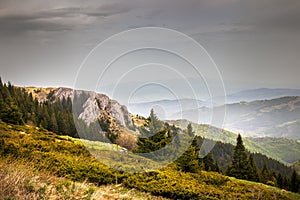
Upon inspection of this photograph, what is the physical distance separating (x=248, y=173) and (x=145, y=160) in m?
22.3

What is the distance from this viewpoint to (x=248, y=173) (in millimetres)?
35094

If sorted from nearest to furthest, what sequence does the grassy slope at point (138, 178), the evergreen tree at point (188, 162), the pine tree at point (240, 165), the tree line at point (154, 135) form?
the grassy slope at point (138, 178) < the tree line at point (154, 135) < the evergreen tree at point (188, 162) < the pine tree at point (240, 165)

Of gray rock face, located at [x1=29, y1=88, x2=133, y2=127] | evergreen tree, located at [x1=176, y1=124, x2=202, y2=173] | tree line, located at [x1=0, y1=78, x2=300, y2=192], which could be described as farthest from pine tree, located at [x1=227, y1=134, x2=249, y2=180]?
gray rock face, located at [x1=29, y1=88, x2=133, y2=127]

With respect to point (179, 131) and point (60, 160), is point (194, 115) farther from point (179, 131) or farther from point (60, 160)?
point (60, 160)

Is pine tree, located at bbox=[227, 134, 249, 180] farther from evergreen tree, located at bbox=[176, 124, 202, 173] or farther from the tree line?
evergreen tree, located at bbox=[176, 124, 202, 173]

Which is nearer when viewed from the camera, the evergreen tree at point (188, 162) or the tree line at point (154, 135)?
the tree line at point (154, 135)

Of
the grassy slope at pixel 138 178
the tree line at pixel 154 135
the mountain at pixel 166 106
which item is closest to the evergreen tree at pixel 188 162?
the tree line at pixel 154 135

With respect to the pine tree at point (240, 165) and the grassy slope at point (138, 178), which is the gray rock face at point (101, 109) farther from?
the pine tree at point (240, 165)

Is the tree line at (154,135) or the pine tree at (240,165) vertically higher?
the tree line at (154,135)

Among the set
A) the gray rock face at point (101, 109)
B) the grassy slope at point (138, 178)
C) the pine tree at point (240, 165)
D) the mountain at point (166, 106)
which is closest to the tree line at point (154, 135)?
the pine tree at point (240, 165)

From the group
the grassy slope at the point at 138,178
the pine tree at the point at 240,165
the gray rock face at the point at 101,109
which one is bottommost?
the pine tree at the point at 240,165

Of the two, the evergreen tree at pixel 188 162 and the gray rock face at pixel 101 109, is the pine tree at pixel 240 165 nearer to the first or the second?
the evergreen tree at pixel 188 162

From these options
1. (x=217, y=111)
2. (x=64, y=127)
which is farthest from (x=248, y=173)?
(x=64, y=127)

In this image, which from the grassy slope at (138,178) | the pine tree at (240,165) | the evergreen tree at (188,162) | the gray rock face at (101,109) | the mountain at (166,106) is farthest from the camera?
the pine tree at (240,165)
